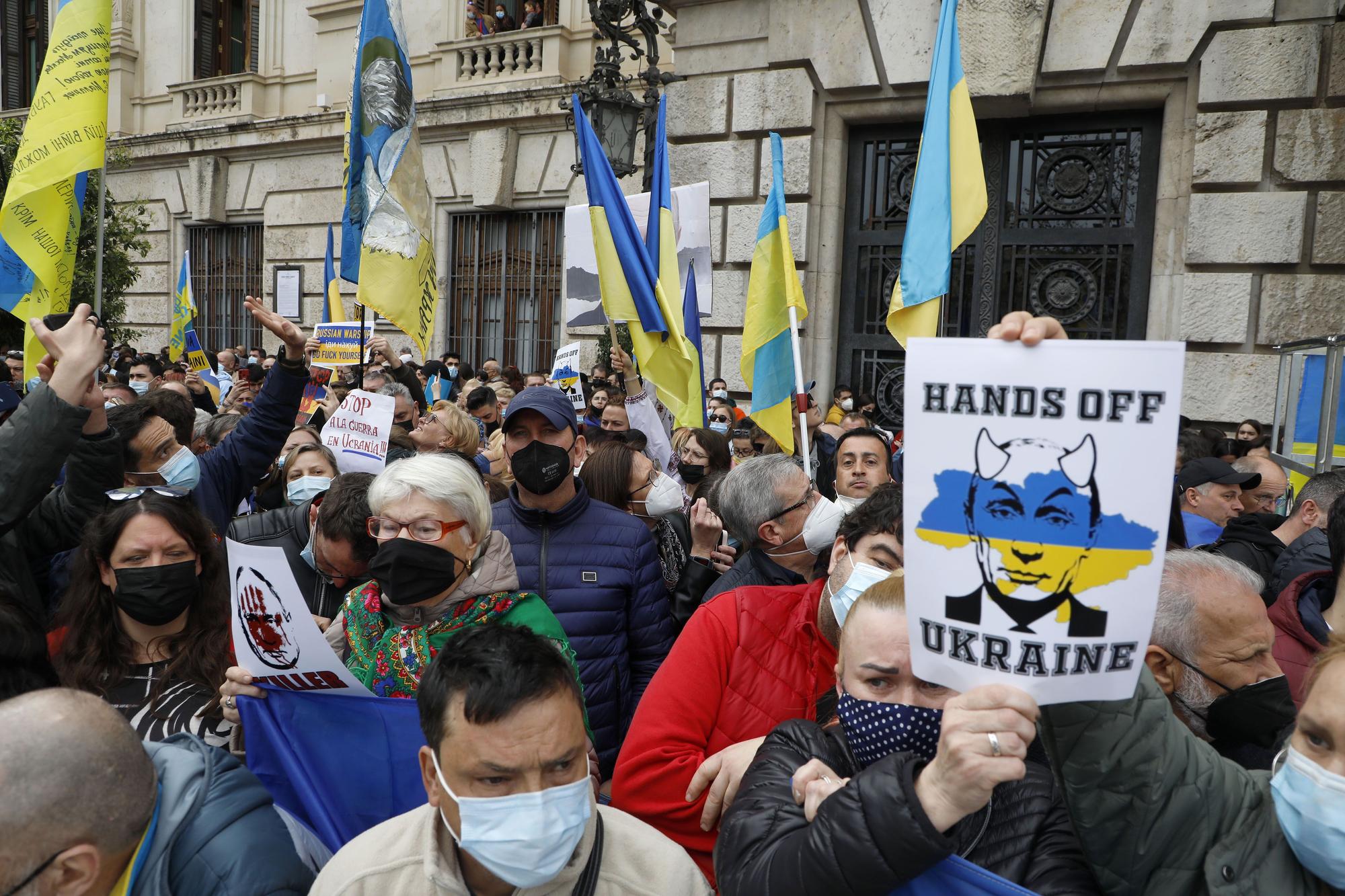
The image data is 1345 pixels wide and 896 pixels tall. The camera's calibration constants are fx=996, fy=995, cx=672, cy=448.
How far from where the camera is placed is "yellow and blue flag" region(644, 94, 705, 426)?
5.34 m

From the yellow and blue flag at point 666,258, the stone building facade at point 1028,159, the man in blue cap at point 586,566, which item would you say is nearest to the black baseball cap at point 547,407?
the man in blue cap at point 586,566

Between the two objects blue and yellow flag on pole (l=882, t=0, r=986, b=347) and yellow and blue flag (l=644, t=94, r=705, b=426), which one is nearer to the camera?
blue and yellow flag on pole (l=882, t=0, r=986, b=347)

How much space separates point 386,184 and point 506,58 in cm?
1004

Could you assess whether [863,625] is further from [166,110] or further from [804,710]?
[166,110]

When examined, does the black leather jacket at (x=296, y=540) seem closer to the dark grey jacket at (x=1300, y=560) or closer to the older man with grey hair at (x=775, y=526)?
the older man with grey hair at (x=775, y=526)

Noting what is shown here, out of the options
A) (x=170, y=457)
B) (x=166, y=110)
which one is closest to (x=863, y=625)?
(x=170, y=457)

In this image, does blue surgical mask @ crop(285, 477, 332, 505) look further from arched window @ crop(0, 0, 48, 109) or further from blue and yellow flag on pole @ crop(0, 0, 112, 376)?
arched window @ crop(0, 0, 48, 109)

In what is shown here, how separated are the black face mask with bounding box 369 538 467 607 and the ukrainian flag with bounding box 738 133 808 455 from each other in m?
2.79

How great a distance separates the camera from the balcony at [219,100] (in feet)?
55.7

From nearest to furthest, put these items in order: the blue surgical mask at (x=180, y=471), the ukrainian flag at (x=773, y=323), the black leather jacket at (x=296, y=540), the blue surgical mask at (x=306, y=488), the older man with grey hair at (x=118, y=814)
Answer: the older man with grey hair at (x=118, y=814) < the black leather jacket at (x=296, y=540) < the blue surgical mask at (x=180, y=471) < the blue surgical mask at (x=306, y=488) < the ukrainian flag at (x=773, y=323)

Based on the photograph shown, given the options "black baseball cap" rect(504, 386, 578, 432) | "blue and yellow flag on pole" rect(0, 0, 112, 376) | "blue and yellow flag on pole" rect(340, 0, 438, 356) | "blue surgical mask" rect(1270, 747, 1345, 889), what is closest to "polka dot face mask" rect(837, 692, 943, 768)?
"blue surgical mask" rect(1270, 747, 1345, 889)

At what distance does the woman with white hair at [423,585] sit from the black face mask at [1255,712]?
144cm

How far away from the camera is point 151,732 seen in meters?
2.37

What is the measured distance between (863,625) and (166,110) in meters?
20.6
